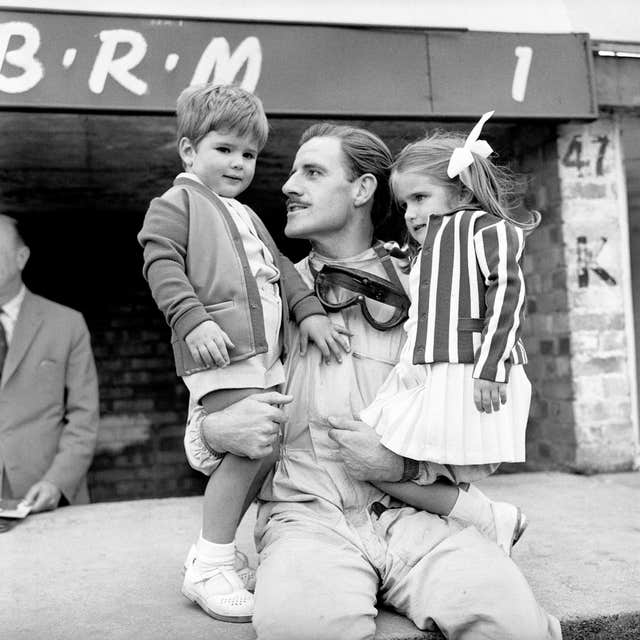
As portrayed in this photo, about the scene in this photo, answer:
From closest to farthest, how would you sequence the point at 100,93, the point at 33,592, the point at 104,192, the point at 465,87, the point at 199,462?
the point at 199,462, the point at 33,592, the point at 100,93, the point at 465,87, the point at 104,192

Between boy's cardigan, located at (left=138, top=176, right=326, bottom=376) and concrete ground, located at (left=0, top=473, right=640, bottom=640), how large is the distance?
0.74m

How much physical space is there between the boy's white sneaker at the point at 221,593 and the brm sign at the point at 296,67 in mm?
2352

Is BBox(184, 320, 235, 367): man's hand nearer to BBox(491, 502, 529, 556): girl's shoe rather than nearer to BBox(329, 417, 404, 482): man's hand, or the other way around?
BBox(329, 417, 404, 482): man's hand

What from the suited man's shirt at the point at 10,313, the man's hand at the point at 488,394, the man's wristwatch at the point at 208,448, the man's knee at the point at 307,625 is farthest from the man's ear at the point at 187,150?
the suited man's shirt at the point at 10,313

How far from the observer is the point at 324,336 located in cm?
237

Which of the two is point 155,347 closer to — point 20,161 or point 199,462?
point 20,161

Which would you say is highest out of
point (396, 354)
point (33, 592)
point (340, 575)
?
point (396, 354)

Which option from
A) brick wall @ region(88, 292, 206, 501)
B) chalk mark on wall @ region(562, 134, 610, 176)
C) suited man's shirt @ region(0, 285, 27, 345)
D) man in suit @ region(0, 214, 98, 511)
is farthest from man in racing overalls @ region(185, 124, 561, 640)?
brick wall @ region(88, 292, 206, 501)

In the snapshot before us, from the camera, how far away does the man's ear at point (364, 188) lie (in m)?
2.59

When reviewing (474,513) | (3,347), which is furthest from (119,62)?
(474,513)

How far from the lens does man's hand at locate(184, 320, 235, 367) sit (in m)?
2.13

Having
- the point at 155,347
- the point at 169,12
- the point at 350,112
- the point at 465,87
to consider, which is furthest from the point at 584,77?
the point at 155,347

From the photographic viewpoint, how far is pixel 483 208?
238 cm

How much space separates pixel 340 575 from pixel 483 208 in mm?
1154
